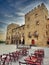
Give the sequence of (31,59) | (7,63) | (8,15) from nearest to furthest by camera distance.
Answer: (31,59) < (7,63) < (8,15)

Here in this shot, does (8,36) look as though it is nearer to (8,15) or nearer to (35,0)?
(8,15)

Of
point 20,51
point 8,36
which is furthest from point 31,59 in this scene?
point 8,36

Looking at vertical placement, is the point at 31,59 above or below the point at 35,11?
below

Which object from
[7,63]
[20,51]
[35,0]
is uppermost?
[35,0]

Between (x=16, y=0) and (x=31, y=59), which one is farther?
(x=16, y=0)

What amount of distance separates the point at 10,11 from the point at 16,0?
0.23 metres

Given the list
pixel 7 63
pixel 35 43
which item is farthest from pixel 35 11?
pixel 7 63

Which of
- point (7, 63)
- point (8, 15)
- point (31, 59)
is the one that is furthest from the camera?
point (8, 15)

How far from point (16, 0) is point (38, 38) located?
2.67 feet

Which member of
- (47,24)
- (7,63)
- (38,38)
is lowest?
(7,63)

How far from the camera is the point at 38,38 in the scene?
10.4 feet

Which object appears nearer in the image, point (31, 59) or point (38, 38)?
point (31, 59)

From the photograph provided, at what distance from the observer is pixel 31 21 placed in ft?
10.5

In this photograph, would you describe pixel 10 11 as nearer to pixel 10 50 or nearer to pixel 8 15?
pixel 8 15
